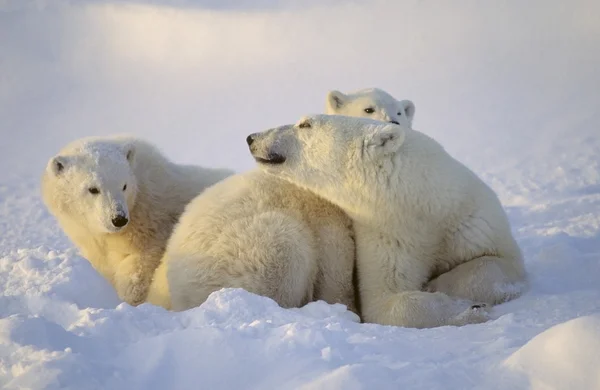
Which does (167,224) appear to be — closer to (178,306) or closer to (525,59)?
(178,306)

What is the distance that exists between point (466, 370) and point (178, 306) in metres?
2.37

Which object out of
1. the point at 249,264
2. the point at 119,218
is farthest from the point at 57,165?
the point at 249,264

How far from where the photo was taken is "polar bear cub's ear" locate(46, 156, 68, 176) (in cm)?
567

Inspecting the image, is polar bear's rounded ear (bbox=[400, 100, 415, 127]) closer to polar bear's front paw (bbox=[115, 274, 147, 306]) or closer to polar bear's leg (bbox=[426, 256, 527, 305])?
polar bear's leg (bbox=[426, 256, 527, 305])

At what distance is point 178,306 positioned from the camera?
4359 mm

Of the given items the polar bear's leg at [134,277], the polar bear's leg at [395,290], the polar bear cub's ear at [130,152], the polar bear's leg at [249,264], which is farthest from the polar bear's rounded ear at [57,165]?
the polar bear's leg at [395,290]

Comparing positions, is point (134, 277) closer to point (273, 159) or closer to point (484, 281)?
point (273, 159)

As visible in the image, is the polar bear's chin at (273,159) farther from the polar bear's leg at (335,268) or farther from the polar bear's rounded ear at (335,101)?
the polar bear's rounded ear at (335,101)

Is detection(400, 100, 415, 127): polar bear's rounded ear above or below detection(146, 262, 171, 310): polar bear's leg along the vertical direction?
above

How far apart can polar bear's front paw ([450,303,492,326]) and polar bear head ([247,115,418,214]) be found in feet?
3.03

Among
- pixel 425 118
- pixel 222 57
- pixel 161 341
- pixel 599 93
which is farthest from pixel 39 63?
pixel 161 341

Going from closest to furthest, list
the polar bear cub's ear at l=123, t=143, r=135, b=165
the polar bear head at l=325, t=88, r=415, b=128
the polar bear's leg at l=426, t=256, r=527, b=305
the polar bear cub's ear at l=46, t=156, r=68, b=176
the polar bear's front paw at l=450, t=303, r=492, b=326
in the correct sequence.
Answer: the polar bear's front paw at l=450, t=303, r=492, b=326
the polar bear's leg at l=426, t=256, r=527, b=305
the polar bear cub's ear at l=46, t=156, r=68, b=176
the polar bear cub's ear at l=123, t=143, r=135, b=165
the polar bear head at l=325, t=88, r=415, b=128

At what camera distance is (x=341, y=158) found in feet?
14.8

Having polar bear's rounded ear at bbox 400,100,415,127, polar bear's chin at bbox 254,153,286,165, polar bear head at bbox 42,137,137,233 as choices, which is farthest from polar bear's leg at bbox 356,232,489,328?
polar bear's rounded ear at bbox 400,100,415,127
